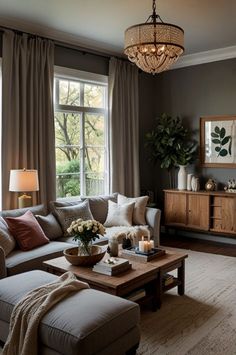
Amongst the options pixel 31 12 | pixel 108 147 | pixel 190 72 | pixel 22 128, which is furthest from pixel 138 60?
pixel 190 72

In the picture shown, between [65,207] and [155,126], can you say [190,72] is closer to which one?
[155,126]

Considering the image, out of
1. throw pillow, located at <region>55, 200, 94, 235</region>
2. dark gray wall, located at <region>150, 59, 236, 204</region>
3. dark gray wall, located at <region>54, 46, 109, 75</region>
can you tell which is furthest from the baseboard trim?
dark gray wall, located at <region>54, 46, 109, 75</region>

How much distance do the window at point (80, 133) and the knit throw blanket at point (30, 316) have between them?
9.78ft

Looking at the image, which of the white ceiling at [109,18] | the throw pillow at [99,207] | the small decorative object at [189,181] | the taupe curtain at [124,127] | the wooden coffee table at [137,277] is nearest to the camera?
the wooden coffee table at [137,277]

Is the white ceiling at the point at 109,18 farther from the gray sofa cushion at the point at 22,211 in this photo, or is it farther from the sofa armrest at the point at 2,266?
the sofa armrest at the point at 2,266

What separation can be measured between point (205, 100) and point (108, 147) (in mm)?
1829

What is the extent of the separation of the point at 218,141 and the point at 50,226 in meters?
3.17

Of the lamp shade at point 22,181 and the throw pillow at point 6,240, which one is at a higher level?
the lamp shade at point 22,181

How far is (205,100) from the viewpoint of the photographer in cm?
608

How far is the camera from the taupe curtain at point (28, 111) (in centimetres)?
450

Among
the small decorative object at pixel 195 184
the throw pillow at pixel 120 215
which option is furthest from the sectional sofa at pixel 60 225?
the small decorative object at pixel 195 184

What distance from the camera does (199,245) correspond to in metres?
5.77

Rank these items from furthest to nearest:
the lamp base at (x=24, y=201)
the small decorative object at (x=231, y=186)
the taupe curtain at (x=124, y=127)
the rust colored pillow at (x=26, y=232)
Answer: the taupe curtain at (x=124, y=127) < the small decorative object at (x=231, y=186) < the lamp base at (x=24, y=201) < the rust colored pillow at (x=26, y=232)

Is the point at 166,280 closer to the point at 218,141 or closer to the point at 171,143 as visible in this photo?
the point at 171,143
